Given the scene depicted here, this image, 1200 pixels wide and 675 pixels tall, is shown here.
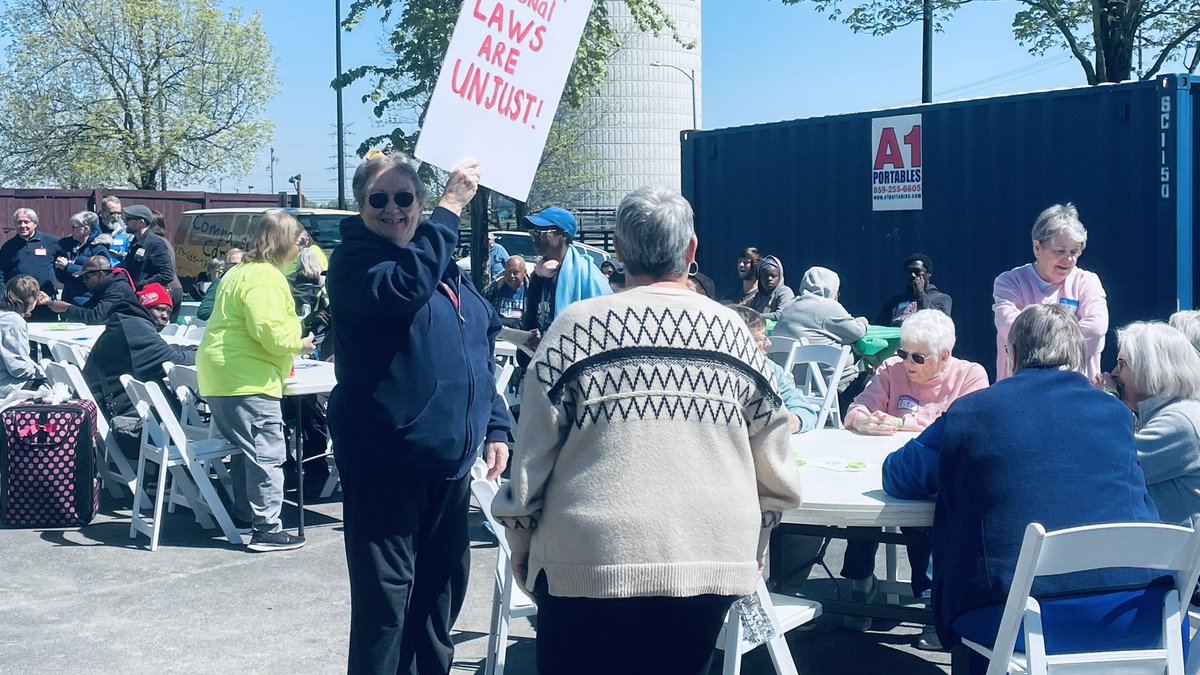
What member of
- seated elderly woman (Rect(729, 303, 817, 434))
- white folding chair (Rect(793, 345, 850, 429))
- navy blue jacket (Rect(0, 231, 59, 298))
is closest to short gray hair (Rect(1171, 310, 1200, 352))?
seated elderly woman (Rect(729, 303, 817, 434))

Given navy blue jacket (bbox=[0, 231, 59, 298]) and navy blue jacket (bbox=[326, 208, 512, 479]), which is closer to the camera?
navy blue jacket (bbox=[326, 208, 512, 479])

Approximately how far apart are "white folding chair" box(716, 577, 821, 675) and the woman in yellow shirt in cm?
305

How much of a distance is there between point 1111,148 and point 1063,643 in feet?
19.6

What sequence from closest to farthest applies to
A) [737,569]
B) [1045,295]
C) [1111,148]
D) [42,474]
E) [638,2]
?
[737,569]
[1045,295]
[42,474]
[1111,148]
[638,2]

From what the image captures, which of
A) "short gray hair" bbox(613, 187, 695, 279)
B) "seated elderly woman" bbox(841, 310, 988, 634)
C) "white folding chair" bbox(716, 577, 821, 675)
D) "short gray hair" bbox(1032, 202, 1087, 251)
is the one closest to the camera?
"short gray hair" bbox(613, 187, 695, 279)

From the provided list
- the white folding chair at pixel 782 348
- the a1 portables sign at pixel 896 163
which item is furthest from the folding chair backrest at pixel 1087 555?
Result: the a1 portables sign at pixel 896 163

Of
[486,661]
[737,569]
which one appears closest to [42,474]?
[486,661]

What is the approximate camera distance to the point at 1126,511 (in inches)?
125

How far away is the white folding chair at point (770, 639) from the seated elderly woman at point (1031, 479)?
457 millimetres

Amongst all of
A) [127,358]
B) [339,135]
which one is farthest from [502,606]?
[339,135]

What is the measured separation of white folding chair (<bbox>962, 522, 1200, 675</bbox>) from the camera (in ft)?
9.56

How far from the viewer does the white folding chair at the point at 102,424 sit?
704 centimetres

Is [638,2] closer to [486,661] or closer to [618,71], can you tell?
[486,661]

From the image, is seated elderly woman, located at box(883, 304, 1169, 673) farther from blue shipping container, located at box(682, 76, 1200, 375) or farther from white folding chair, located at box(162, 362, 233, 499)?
blue shipping container, located at box(682, 76, 1200, 375)
